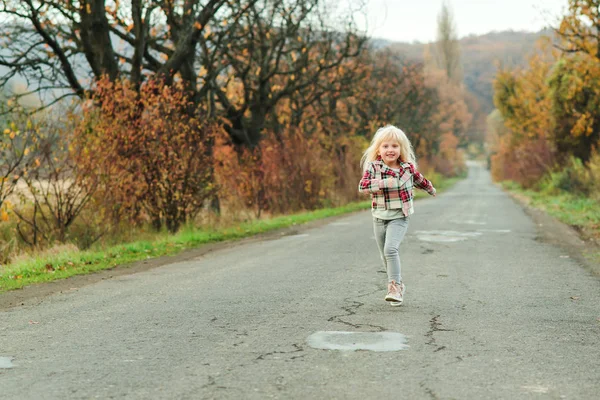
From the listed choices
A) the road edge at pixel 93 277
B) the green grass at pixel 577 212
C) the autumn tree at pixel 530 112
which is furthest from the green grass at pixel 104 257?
the autumn tree at pixel 530 112

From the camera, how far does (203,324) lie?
6914mm

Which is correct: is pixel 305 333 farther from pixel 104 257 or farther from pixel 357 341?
pixel 104 257

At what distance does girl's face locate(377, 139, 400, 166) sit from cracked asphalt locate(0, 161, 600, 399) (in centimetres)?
150

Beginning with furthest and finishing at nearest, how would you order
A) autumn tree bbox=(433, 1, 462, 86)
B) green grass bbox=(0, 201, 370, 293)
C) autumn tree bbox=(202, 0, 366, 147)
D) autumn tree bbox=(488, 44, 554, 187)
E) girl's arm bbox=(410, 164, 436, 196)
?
autumn tree bbox=(433, 1, 462, 86) < autumn tree bbox=(488, 44, 554, 187) < autumn tree bbox=(202, 0, 366, 147) < green grass bbox=(0, 201, 370, 293) < girl's arm bbox=(410, 164, 436, 196)

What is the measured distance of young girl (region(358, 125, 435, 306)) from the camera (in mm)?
7645

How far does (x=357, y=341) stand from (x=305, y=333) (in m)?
0.53

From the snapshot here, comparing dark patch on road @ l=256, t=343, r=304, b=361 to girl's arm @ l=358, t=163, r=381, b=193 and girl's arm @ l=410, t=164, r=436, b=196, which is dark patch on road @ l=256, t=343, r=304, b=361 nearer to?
girl's arm @ l=358, t=163, r=381, b=193

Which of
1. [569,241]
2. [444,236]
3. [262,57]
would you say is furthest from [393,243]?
[262,57]

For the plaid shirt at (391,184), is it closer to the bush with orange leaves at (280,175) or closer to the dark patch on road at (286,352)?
the dark patch on road at (286,352)

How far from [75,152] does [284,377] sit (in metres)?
10.2

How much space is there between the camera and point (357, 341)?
241 inches

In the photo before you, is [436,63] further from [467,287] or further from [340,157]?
[467,287]

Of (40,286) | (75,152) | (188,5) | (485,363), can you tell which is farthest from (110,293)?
(188,5)

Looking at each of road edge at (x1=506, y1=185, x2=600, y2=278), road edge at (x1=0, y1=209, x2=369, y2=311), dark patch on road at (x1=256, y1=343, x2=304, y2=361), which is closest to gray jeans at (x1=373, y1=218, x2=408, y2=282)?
dark patch on road at (x1=256, y1=343, x2=304, y2=361)
